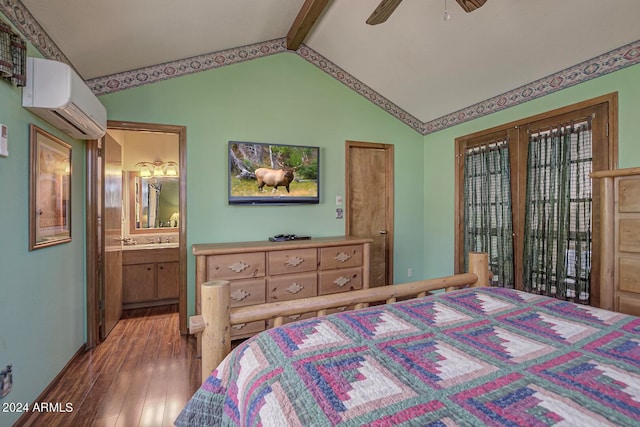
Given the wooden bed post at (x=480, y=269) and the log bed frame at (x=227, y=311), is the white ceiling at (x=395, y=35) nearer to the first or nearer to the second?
the wooden bed post at (x=480, y=269)

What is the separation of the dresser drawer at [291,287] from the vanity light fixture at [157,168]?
101 inches

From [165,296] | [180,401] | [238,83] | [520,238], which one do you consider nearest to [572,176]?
[520,238]

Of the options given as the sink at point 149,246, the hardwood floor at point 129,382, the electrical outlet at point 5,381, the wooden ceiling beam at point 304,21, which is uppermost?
the wooden ceiling beam at point 304,21

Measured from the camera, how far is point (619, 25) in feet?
6.84

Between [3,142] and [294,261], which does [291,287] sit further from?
[3,142]

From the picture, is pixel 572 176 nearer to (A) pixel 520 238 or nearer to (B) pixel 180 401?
(A) pixel 520 238


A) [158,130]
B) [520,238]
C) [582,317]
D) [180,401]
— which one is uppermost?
[158,130]

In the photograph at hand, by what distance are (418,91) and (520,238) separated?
1.98 m

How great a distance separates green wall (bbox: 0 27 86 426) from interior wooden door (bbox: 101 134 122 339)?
542 mm

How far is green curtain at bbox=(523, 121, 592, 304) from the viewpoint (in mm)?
2475

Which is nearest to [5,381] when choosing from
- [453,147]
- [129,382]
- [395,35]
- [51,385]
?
[51,385]

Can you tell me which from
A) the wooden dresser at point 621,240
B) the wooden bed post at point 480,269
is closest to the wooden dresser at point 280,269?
the wooden bed post at point 480,269

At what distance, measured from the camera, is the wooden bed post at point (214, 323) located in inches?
47.3

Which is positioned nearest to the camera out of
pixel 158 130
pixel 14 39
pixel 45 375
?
pixel 14 39
